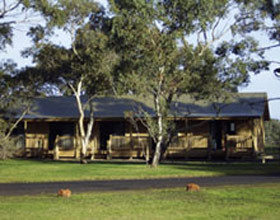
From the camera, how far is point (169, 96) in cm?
3080

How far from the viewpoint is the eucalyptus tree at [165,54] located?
1117 inches

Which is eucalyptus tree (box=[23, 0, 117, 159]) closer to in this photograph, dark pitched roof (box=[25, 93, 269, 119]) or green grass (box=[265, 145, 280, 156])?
dark pitched roof (box=[25, 93, 269, 119])

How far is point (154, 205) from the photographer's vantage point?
43.5 feet

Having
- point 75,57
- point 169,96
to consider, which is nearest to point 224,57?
point 169,96

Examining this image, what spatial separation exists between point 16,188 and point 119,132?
21685mm

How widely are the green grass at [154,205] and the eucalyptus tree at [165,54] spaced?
1242 centimetres

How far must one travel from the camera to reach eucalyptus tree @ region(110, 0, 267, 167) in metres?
28.4

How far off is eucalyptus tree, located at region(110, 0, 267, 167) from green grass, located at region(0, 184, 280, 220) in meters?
12.4

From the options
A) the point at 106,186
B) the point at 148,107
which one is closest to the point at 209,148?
the point at 148,107

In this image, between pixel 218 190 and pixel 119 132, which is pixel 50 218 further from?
pixel 119 132

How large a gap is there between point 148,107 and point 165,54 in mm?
11534

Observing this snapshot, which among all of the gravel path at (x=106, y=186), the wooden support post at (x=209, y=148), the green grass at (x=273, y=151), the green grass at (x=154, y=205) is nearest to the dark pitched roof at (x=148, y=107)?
the wooden support post at (x=209, y=148)

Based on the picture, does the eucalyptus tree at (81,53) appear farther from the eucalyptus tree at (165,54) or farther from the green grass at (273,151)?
the green grass at (273,151)

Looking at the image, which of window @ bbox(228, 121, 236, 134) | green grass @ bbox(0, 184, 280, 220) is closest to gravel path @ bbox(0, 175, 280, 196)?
green grass @ bbox(0, 184, 280, 220)
